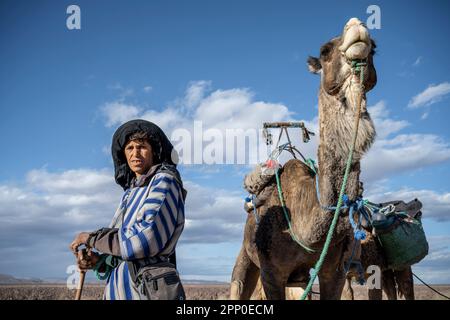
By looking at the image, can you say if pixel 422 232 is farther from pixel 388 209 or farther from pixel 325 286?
pixel 325 286

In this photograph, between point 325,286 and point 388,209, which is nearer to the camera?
point 325,286

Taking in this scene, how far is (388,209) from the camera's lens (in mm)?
8352

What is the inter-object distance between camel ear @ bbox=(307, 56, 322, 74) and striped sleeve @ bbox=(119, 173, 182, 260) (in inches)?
112

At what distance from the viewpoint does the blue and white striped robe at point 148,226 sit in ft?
9.98

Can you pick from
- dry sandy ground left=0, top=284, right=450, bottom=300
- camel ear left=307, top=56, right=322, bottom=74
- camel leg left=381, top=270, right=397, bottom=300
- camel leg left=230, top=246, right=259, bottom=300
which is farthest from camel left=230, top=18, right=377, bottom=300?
dry sandy ground left=0, top=284, right=450, bottom=300

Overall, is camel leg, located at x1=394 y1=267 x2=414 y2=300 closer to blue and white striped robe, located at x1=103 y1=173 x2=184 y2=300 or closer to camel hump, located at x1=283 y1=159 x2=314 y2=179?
camel hump, located at x1=283 y1=159 x2=314 y2=179

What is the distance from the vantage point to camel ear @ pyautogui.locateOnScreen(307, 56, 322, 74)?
217 inches

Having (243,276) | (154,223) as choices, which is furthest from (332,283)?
(154,223)

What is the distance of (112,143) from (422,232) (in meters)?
6.39

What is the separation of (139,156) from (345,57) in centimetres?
243

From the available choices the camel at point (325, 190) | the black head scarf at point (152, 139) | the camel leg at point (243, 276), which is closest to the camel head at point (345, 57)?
the camel at point (325, 190)
